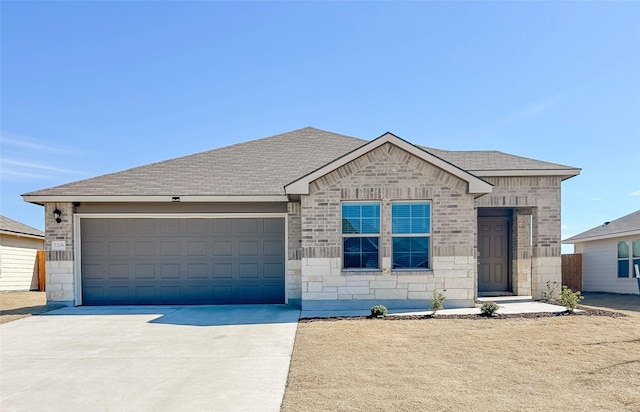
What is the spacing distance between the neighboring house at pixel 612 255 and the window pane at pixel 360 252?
10.2m

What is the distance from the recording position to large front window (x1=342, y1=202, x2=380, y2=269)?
9898mm

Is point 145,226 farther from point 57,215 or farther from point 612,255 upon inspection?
point 612,255

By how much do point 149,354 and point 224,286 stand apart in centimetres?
479

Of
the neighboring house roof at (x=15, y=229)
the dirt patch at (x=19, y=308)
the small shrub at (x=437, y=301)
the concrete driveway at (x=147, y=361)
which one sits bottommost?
the dirt patch at (x=19, y=308)

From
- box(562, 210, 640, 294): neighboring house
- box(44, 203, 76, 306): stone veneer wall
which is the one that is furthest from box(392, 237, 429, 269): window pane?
box(562, 210, 640, 294): neighboring house

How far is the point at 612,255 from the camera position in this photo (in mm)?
15492

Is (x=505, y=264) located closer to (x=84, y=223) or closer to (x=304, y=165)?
(x=304, y=165)

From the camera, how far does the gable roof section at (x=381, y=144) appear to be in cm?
971

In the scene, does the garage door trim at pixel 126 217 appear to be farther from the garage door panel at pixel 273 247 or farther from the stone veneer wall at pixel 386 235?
the stone veneer wall at pixel 386 235

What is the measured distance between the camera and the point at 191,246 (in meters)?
11.2

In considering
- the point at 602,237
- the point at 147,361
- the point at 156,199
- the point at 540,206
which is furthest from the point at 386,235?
the point at 602,237

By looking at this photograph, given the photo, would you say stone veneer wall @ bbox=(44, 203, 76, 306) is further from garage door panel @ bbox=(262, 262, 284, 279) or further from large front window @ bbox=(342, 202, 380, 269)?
large front window @ bbox=(342, 202, 380, 269)

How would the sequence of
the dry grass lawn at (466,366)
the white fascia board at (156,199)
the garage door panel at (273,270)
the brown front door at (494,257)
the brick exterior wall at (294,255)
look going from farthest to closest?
1. the brown front door at (494,257)
2. the garage door panel at (273,270)
3. the brick exterior wall at (294,255)
4. the white fascia board at (156,199)
5. the dry grass lawn at (466,366)

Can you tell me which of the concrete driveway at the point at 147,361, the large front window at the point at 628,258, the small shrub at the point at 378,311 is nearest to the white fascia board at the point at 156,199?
the concrete driveway at the point at 147,361
